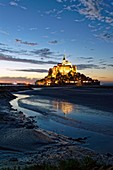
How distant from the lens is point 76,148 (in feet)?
44.4

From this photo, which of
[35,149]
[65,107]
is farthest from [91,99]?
[35,149]

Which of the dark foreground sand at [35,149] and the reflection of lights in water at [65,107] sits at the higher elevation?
the dark foreground sand at [35,149]

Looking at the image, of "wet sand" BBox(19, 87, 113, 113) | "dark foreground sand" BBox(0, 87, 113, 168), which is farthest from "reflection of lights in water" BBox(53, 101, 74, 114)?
"dark foreground sand" BBox(0, 87, 113, 168)

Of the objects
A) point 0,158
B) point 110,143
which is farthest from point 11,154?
point 110,143

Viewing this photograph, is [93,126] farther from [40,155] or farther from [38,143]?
[40,155]

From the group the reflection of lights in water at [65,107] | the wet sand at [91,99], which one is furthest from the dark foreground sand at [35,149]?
the wet sand at [91,99]

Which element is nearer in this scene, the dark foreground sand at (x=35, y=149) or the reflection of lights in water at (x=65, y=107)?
the dark foreground sand at (x=35, y=149)

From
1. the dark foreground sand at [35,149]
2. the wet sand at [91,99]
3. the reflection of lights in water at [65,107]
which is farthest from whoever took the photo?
the wet sand at [91,99]

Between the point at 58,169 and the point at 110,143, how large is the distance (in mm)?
8429

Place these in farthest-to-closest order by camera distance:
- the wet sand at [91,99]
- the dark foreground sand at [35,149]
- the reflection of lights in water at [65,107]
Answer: the wet sand at [91,99] → the reflection of lights in water at [65,107] → the dark foreground sand at [35,149]

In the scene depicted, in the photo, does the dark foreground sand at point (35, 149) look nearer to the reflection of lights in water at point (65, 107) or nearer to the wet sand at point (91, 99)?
the reflection of lights in water at point (65, 107)

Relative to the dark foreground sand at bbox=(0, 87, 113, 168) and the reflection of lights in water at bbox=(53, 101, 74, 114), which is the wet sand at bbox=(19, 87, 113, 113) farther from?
the dark foreground sand at bbox=(0, 87, 113, 168)

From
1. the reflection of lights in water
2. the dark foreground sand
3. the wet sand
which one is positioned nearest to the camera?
the dark foreground sand

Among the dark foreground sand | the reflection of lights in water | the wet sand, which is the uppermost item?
the dark foreground sand
